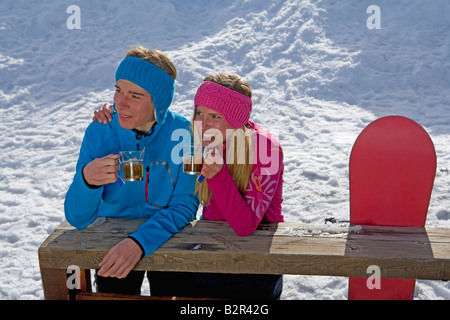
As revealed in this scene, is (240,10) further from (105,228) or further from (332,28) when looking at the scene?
(105,228)

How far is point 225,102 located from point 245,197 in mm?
617

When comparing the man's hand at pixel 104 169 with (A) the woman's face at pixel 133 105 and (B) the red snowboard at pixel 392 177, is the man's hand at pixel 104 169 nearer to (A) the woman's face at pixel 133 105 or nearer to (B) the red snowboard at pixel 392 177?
(A) the woman's face at pixel 133 105

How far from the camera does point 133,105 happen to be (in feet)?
9.23

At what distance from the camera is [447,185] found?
591 centimetres

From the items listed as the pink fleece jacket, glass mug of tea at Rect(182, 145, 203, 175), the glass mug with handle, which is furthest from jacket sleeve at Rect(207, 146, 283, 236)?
the glass mug with handle

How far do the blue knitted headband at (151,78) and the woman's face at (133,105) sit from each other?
0.03 metres

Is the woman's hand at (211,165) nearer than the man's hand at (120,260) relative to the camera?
No

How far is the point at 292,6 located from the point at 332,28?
1442 millimetres

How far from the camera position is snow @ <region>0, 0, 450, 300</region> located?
18.0 ft

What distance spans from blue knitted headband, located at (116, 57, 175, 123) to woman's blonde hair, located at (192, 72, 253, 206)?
0.24m

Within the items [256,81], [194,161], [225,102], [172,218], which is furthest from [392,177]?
[256,81]

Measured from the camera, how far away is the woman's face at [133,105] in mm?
2768

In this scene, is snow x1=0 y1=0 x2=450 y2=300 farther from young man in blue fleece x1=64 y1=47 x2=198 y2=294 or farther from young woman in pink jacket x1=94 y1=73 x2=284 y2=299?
young man in blue fleece x1=64 y1=47 x2=198 y2=294

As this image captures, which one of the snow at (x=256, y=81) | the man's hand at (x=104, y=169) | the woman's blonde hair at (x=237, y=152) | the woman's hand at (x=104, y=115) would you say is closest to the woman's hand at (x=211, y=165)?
the woman's blonde hair at (x=237, y=152)
